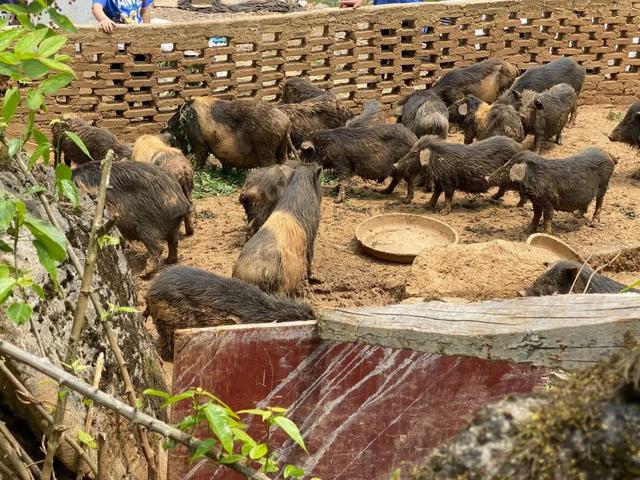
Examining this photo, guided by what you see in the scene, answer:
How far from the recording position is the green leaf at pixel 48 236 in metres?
1.66

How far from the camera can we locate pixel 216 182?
1042 cm

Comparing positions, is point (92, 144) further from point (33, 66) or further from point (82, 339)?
point (33, 66)

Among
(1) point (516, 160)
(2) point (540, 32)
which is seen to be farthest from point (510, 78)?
(1) point (516, 160)

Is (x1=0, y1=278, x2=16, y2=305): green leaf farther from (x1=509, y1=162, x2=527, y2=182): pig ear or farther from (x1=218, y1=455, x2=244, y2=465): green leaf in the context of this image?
(x1=509, y1=162, x2=527, y2=182): pig ear

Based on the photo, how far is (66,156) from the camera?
32.3 feet

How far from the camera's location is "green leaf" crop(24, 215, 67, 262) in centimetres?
166

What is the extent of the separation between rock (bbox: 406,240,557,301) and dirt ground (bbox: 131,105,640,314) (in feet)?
0.42

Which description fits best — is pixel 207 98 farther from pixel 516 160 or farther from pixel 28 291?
pixel 28 291

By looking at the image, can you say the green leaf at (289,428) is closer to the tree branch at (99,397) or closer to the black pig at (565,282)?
the tree branch at (99,397)

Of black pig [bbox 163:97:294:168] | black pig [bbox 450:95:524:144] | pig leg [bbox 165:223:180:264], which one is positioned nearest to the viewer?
pig leg [bbox 165:223:180:264]

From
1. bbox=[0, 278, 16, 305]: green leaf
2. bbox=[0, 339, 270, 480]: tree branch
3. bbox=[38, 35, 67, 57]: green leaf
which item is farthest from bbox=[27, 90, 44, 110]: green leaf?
bbox=[0, 339, 270, 480]: tree branch

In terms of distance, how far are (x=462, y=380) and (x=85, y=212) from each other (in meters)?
2.12

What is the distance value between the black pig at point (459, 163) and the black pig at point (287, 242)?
78.8 inches

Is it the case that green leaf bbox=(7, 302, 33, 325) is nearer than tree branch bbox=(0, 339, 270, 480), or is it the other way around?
tree branch bbox=(0, 339, 270, 480)
